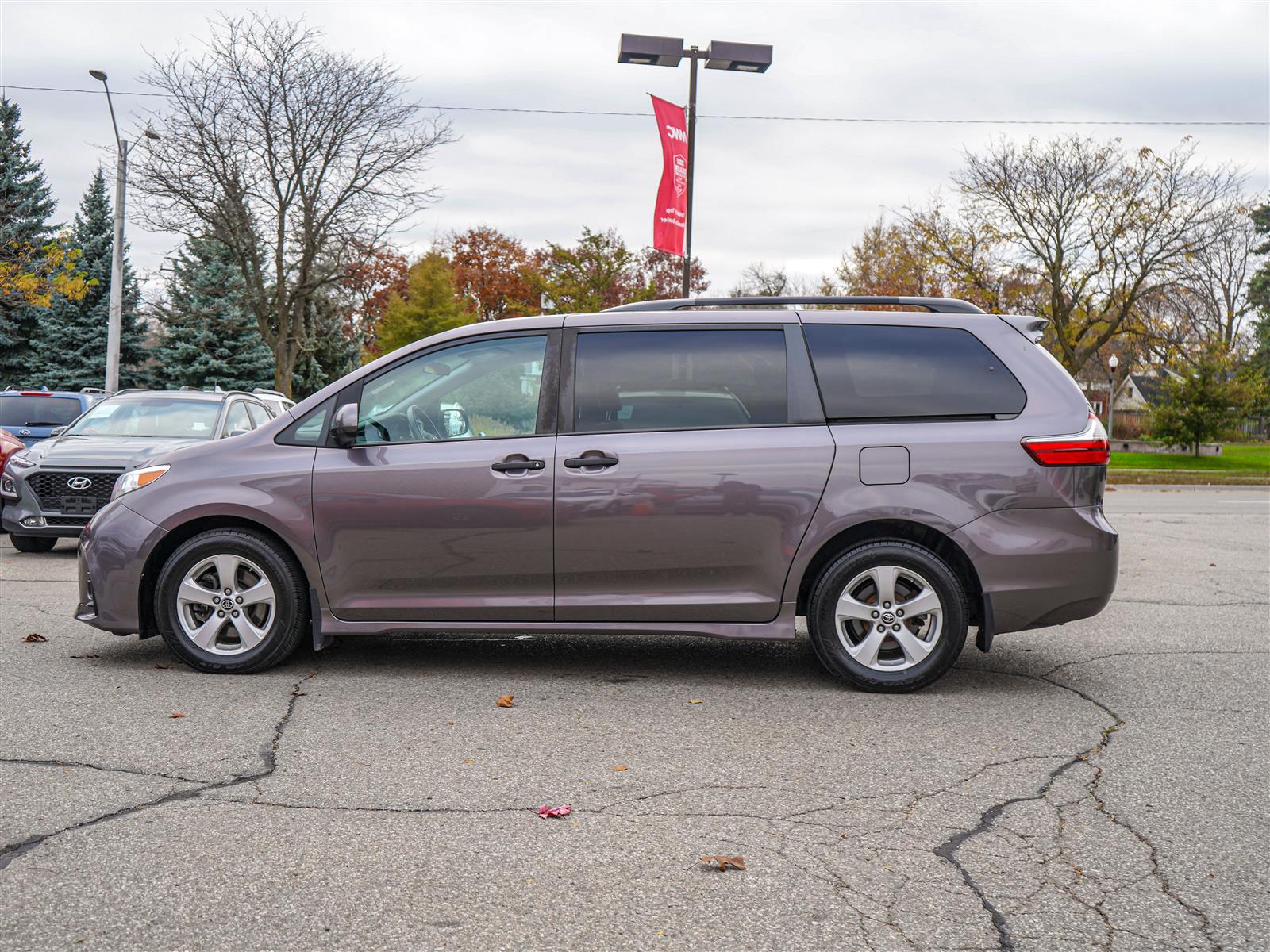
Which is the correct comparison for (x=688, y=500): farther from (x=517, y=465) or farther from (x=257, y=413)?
(x=257, y=413)

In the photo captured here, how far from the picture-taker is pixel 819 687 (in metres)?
6.03

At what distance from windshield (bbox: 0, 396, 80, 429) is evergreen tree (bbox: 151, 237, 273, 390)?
925 inches

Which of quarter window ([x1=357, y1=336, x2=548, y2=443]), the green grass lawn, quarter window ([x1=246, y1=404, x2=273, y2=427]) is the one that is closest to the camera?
quarter window ([x1=357, y1=336, x2=548, y2=443])

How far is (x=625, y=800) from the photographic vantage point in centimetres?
424

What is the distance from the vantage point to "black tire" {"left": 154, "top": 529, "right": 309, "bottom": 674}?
20.1 feet

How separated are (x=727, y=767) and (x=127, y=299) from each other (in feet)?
146

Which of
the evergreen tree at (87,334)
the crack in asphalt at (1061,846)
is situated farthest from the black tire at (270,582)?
the evergreen tree at (87,334)

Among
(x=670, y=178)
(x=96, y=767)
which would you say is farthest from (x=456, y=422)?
(x=670, y=178)

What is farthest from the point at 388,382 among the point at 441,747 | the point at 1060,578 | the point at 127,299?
the point at 127,299

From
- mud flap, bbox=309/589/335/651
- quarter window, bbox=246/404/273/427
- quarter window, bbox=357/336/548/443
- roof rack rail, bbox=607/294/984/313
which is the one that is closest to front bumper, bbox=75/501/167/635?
mud flap, bbox=309/589/335/651

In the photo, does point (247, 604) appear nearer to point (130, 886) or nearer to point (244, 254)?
point (130, 886)

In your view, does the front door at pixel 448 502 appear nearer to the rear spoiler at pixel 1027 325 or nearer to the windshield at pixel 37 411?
the rear spoiler at pixel 1027 325

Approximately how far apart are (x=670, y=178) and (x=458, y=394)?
11829 mm

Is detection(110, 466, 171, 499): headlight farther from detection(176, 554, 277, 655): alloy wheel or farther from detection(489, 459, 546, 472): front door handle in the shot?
detection(489, 459, 546, 472): front door handle
